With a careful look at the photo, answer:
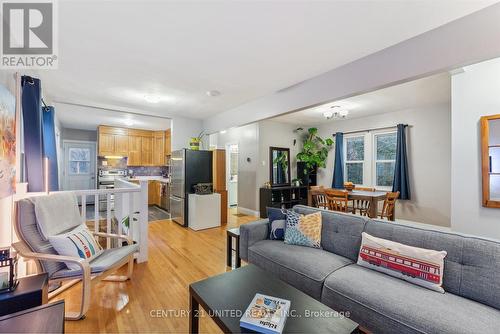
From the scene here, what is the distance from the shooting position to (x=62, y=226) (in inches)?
85.9

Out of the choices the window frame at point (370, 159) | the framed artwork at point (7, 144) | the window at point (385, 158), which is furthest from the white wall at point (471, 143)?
the framed artwork at point (7, 144)

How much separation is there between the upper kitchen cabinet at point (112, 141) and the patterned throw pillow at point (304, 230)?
20.0 ft

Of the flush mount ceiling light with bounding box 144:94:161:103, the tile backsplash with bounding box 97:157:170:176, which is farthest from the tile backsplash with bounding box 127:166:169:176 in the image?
the flush mount ceiling light with bounding box 144:94:161:103

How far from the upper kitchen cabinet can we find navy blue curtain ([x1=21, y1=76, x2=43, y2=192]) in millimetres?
4646

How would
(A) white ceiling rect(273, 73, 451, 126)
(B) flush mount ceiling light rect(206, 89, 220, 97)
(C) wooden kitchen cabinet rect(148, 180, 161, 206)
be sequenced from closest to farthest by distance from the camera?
(A) white ceiling rect(273, 73, 451, 126) < (B) flush mount ceiling light rect(206, 89, 220, 97) < (C) wooden kitchen cabinet rect(148, 180, 161, 206)

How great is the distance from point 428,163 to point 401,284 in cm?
396

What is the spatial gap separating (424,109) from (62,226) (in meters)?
6.11

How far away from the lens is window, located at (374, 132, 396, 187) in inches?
203

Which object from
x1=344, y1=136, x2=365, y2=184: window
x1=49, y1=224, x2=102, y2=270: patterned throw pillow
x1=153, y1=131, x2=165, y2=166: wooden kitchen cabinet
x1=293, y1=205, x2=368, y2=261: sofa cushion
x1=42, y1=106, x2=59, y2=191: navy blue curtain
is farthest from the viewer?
x1=153, y1=131, x2=165, y2=166: wooden kitchen cabinet

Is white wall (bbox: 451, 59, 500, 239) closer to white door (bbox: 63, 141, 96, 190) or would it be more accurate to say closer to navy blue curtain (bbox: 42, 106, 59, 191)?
navy blue curtain (bbox: 42, 106, 59, 191)

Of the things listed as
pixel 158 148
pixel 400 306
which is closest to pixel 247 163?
pixel 158 148

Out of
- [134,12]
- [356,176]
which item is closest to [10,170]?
[134,12]

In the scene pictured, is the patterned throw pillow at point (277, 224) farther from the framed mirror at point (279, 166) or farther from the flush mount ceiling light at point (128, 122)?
the flush mount ceiling light at point (128, 122)

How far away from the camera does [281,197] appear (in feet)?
19.2
